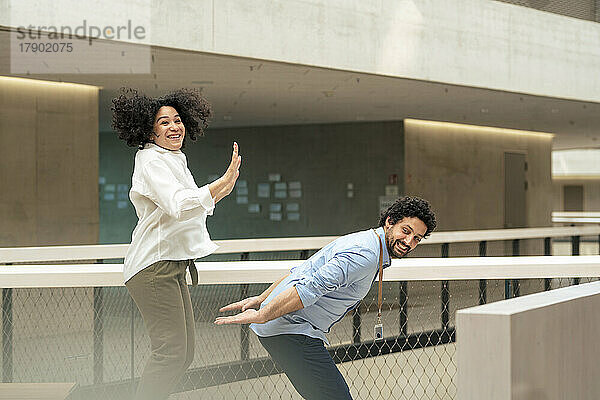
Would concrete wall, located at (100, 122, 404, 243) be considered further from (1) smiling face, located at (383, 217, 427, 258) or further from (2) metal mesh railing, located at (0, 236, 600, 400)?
(1) smiling face, located at (383, 217, 427, 258)

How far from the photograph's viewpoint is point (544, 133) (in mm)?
17547

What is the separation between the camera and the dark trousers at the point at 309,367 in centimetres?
261

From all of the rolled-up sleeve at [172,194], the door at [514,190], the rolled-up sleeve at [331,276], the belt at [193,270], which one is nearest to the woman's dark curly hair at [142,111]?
the rolled-up sleeve at [172,194]

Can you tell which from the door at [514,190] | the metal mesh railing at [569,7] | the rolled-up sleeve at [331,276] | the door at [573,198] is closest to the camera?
the rolled-up sleeve at [331,276]

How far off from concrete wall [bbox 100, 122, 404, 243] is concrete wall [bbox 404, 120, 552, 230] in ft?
1.59

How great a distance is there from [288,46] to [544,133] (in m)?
11.5

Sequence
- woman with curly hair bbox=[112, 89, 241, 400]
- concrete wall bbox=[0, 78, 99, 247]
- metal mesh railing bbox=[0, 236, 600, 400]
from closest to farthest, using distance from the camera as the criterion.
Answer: woman with curly hair bbox=[112, 89, 241, 400] → metal mesh railing bbox=[0, 236, 600, 400] → concrete wall bbox=[0, 78, 99, 247]

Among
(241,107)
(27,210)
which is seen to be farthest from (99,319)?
(241,107)

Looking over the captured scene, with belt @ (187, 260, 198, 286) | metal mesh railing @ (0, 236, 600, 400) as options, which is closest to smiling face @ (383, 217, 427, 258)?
belt @ (187, 260, 198, 286)

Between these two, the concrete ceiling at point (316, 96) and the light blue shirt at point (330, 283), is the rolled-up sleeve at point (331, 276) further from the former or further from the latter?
the concrete ceiling at point (316, 96)

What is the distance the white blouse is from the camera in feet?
8.42

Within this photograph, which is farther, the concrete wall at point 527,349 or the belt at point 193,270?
the belt at point 193,270

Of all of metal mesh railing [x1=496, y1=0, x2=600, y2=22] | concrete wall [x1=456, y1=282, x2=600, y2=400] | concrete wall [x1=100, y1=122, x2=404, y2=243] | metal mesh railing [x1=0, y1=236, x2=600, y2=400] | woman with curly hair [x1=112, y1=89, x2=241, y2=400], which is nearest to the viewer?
concrete wall [x1=456, y1=282, x2=600, y2=400]

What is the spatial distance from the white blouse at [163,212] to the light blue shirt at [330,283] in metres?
0.35
